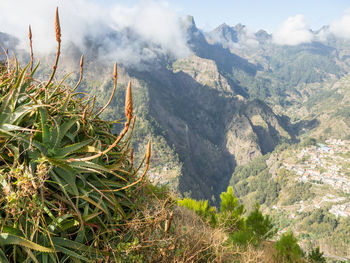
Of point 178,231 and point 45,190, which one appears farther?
point 178,231

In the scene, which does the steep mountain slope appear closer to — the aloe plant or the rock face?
the rock face

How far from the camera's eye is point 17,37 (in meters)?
172

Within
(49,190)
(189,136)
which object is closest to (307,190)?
(189,136)

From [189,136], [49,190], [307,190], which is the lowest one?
[189,136]

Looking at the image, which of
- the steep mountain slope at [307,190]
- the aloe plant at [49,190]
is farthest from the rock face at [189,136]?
the aloe plant at [49,190]

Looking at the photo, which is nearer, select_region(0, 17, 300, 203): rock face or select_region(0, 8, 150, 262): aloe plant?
select_region(0, 8, 150, 262): aloe plant

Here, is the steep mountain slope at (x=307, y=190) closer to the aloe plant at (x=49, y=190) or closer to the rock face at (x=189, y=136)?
the rock face at (x=189, y=136)

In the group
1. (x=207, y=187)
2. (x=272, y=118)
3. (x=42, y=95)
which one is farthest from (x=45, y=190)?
(x=272, y=118)

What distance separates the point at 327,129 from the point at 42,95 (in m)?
236

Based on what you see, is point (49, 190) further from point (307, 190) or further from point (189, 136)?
point (189, 136)

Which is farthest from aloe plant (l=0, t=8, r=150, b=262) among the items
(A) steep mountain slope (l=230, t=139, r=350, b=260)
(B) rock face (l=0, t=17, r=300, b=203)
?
(B) rock face (l=0, t=17, r=300, b=203)

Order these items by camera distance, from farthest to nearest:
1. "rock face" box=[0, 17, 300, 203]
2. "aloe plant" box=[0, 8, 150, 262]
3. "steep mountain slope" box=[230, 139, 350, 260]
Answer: "rock face" box=[0, 17, 300, 203]
"steep mountain slope" box=[230, 139, 350, 260]
"aloe plant" box=[0, 8, 150, 262]

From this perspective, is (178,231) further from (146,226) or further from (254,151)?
(254,151)

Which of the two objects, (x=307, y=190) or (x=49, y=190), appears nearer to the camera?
(x=49, y=190)
